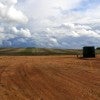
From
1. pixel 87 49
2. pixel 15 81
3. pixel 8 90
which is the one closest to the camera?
pixel 8 90

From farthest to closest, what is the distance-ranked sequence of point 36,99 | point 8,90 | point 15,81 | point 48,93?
1. point 15,81
2. point 8,90
3. point 48,93
4. point 36,99

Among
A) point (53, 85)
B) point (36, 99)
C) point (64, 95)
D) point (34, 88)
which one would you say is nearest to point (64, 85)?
point (53, 85)

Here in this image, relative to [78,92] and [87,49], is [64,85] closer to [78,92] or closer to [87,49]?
[78,92]

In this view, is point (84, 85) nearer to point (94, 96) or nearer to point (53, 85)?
point (53, 85)

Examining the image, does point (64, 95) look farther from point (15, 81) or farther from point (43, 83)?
point (15, 81)

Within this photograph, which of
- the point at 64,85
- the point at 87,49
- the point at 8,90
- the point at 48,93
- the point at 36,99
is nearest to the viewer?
the point at 36,99

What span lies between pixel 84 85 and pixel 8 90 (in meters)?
5.01

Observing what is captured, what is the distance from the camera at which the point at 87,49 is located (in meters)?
55.2

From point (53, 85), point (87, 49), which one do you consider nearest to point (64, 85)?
point (53, 85)

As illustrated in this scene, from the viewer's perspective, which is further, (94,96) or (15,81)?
(15,81)

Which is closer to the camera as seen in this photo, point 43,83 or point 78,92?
point 78,92

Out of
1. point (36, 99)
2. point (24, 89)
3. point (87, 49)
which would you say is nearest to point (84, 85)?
point (24, 89)

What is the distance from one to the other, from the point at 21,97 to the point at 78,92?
3.32m

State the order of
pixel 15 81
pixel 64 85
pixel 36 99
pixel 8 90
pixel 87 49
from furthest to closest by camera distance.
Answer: pixel 87 49 < pixel 15 81 < pixel 64 85 < pixel 8 90 < pixel 36 99
